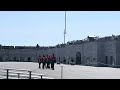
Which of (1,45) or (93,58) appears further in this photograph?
(1,45)

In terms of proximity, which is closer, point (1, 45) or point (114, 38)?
point (114, 38)

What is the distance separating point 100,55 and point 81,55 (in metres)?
10.7
